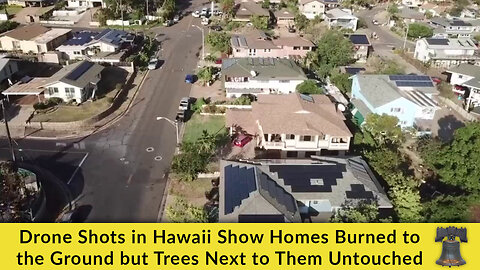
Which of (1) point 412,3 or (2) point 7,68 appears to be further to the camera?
(1) point 412,3

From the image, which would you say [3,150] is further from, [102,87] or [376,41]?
[376,41]

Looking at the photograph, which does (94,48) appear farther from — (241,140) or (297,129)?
(297,129)

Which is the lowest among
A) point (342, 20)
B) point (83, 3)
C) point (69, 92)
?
point (342, 20)

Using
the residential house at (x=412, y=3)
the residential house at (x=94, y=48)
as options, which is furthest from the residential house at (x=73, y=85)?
the residential house at (x=412, y=3)

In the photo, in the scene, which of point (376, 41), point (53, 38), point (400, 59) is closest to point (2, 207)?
point (53, 38)

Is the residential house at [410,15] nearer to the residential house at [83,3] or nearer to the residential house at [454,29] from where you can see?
the residential house at [454,29]

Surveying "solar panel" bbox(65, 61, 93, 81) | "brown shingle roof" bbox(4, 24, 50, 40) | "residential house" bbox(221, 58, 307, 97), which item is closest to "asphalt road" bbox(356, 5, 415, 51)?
"residential house" bbox(221, 58, 307, 97)

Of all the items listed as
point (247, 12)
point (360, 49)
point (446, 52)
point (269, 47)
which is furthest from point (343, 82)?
point (247, 12)
